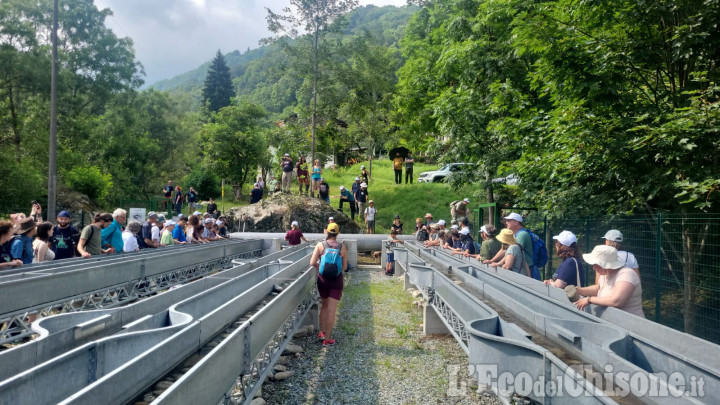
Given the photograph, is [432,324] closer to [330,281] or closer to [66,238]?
[330,281]

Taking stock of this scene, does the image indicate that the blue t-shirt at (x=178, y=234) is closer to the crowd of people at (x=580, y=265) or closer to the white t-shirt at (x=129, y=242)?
the white t-shirt at (x=129, y=242)

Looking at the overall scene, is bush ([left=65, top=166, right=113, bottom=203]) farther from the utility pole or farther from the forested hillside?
the utility pole

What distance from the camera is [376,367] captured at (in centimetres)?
641

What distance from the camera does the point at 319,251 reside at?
308 inches

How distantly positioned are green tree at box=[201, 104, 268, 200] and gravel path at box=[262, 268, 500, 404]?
2956cm

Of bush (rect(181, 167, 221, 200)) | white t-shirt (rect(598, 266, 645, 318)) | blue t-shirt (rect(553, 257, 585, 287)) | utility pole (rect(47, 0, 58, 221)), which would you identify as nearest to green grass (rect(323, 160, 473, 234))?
bush (rect(181, 167, 221, 200))

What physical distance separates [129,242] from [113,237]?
0.76 meters

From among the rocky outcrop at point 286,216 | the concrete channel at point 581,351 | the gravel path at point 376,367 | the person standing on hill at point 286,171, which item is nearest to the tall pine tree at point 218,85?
the person standing on hill at point 286,171

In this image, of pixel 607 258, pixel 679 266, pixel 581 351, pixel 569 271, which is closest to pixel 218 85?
pixel 679 266

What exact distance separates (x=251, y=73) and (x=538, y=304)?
488 ft

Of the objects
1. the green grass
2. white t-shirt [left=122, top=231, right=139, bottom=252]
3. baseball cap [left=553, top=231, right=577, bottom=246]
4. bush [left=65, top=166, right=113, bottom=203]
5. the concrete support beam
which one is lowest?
the concrete support beam

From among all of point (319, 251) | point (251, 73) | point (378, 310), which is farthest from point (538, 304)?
point (251, 73)

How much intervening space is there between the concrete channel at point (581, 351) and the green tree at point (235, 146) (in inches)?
1300

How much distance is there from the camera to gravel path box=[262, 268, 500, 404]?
541 cm
